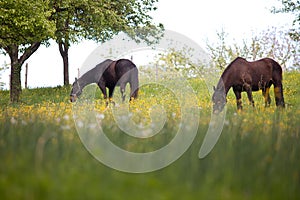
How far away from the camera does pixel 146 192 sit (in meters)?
3.34

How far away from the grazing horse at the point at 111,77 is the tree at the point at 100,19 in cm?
443

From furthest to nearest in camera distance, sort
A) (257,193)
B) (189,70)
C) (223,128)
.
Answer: (189,70)
(223,128)
(257,193)

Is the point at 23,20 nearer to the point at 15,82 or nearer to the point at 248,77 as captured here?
the point at 15,82

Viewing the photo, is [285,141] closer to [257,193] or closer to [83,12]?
[257,193]

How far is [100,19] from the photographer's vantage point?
22719 mm

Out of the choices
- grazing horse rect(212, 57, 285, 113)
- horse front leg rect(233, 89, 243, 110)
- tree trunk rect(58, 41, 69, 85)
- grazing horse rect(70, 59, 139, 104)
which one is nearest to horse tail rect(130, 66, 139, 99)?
grazing horse rect(70, 59, 139, 104)

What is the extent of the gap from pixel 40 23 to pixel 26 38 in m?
1.82

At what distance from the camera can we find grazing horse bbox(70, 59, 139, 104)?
1739 centimetres

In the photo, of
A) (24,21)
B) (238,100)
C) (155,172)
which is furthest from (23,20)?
(155,172)

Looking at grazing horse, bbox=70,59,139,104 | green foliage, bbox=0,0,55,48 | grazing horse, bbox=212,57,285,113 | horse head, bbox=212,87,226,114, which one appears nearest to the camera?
horse head, bbox=212,87,226,114

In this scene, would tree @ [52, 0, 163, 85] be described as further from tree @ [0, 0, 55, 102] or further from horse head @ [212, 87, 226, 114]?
horse head @ [212, 87, 226, 114]

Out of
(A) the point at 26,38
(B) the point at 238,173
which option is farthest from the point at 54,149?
(A) the point at 26,38

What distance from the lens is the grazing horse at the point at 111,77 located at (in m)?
17.4

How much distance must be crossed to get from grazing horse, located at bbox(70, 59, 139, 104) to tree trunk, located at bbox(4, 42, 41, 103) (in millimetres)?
5958
